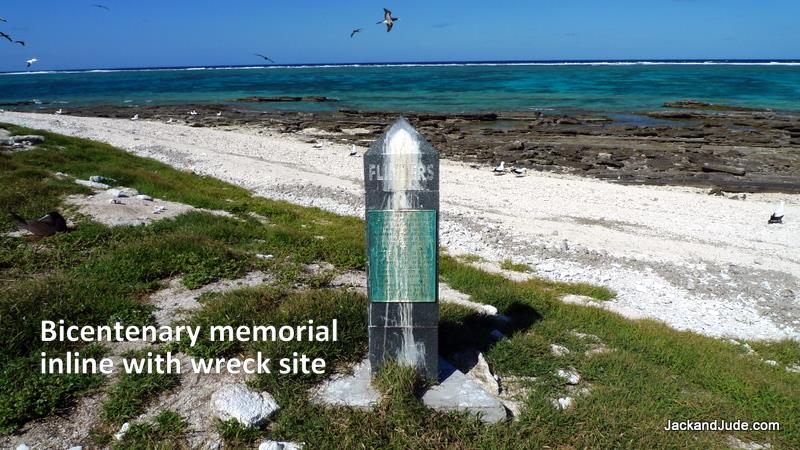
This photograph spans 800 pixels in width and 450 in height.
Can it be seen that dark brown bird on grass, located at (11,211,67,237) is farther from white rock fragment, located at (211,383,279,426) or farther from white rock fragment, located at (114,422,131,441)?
white rock fragment, located at (211,383,279,426)

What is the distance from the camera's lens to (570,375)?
5.46 meters

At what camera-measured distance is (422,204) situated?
187 inches

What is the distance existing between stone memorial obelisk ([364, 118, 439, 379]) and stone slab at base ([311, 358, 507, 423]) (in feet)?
0.63

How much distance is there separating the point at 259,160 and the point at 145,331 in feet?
57.0

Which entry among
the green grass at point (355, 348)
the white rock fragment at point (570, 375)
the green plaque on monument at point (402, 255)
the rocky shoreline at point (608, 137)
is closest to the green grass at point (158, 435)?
the green grass at point (355, 348)

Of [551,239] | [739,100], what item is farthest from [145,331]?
[739,100]

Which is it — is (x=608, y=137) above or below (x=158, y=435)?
above

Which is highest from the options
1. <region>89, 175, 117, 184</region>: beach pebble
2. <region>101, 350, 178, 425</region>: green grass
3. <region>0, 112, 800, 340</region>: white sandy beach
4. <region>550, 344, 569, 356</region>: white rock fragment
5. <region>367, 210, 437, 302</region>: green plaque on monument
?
<region>367, 210, 437, 302</region>: green plaque on monument

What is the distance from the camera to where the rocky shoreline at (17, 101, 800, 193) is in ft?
69.2

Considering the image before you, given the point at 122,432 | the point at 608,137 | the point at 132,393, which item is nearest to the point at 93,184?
the point at 132,393

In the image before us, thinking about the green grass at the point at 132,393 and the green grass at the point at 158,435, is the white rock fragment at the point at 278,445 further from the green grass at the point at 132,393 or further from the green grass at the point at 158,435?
the green grass at the point at 132,393

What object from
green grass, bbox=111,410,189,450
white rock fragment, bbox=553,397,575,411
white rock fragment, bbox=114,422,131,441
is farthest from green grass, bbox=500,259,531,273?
white rock fragment, bbox=114,422,131,441

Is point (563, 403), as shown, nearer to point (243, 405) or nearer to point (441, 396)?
point (441, 396)

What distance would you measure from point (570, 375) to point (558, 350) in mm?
643
